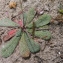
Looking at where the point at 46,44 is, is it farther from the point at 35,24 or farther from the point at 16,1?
the point at 16,1

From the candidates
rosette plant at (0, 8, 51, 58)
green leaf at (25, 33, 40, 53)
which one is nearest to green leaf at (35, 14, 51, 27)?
rosette plant at (0, 8, 51, 58)

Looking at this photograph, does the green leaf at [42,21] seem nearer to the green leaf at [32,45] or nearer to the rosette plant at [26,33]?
the rosette plant at [26,33]

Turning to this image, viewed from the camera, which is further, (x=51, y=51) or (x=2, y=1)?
(x=2, y=1)

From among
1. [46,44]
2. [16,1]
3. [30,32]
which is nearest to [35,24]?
[30,32]

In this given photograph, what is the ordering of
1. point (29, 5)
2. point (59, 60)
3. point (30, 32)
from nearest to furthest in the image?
point (59, 60)
point (30, 32)
point (29, 5)

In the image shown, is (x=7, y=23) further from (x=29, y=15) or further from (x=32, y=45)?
(x=32, y=45)
